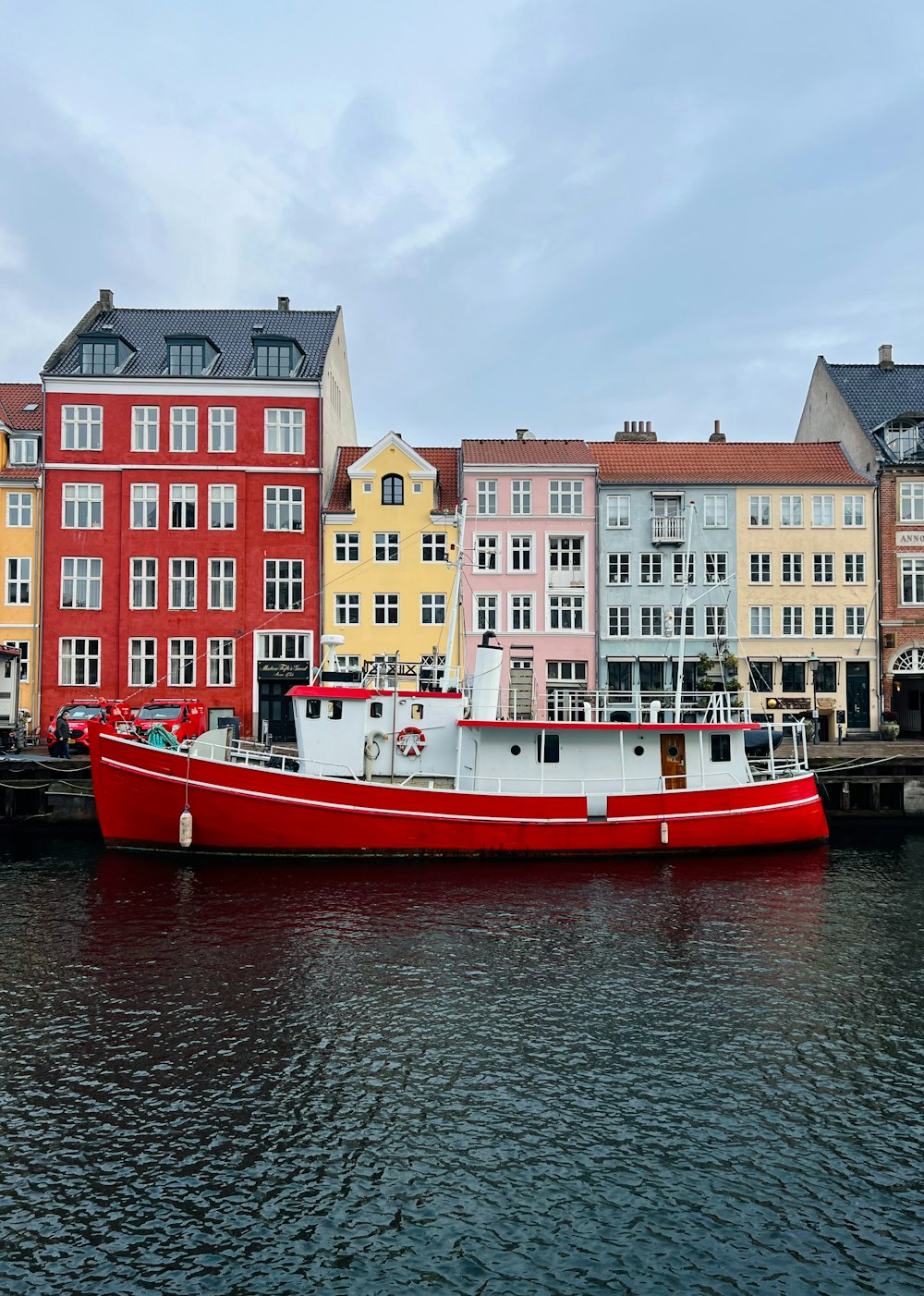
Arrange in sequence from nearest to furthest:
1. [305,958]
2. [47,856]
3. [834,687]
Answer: [305,958] < [47,856] < [834,687]

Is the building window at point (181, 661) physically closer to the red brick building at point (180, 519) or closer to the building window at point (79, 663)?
the red brick building at point (180, 519)

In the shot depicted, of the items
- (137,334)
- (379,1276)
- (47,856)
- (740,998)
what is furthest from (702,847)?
(137,334)

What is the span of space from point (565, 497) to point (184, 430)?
19.2 metres

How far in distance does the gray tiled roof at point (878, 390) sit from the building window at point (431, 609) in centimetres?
2361

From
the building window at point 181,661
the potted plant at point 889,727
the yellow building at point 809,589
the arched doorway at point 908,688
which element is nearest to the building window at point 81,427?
the building window at point 181,661

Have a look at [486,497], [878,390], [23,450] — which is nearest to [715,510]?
[486,497]

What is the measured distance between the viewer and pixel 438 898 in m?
25.2

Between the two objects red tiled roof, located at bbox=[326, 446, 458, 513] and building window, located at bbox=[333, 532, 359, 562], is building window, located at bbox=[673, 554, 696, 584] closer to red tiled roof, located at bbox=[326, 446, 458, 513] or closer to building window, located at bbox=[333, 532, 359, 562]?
red tiled roof, located at bbox=[326, 446, 458, 513]

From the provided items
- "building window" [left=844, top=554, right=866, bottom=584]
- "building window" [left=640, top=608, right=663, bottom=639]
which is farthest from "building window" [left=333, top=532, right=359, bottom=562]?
"building window" [left=844, top=554, right=866, bottom=584]

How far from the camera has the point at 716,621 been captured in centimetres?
4962

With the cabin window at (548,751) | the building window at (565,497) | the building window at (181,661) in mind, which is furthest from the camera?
the building window at (565,497)

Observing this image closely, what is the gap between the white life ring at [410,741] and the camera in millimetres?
31078

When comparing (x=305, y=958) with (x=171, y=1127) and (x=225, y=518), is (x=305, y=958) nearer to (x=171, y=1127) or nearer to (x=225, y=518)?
(x=171, y=1127)

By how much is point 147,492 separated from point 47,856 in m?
23.6
